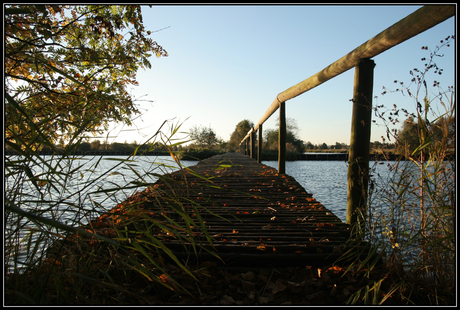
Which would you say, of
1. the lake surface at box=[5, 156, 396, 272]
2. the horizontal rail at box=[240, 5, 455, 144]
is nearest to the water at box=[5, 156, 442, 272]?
the lake surface at box=[5, 156, 396, 272]

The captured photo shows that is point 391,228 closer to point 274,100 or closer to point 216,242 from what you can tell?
point 216,242

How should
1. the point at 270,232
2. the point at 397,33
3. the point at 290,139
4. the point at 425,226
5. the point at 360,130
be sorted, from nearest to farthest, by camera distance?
1. the point at 425,226
2. the point at 397,33
3. the point at 270,232
4. the point at 360,130
5. the point at 290,139

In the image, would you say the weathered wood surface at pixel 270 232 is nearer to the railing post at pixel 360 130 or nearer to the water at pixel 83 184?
the water at pixel 83 184

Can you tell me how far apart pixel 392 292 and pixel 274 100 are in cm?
518

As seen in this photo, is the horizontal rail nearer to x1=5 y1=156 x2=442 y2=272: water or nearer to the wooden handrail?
the wooden handrail

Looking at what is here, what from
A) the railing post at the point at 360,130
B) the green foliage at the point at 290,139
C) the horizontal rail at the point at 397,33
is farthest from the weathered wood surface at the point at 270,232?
the green foliage at the point at 290,139

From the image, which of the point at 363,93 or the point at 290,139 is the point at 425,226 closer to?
the point at 363,93

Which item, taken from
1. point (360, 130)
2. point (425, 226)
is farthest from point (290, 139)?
point (425, 226)

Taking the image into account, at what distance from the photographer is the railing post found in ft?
6.98

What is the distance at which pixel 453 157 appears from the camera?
4.85 feet

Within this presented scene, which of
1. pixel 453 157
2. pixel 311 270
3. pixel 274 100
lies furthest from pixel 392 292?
pixel 274 100

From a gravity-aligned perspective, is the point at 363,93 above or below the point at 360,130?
above

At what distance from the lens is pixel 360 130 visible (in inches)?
84.7

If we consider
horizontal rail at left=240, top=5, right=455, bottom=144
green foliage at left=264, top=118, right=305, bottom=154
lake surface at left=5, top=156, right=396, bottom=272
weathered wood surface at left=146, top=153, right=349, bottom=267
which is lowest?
weathered wood surface at left=146, top=153, right=349, bottom=267
